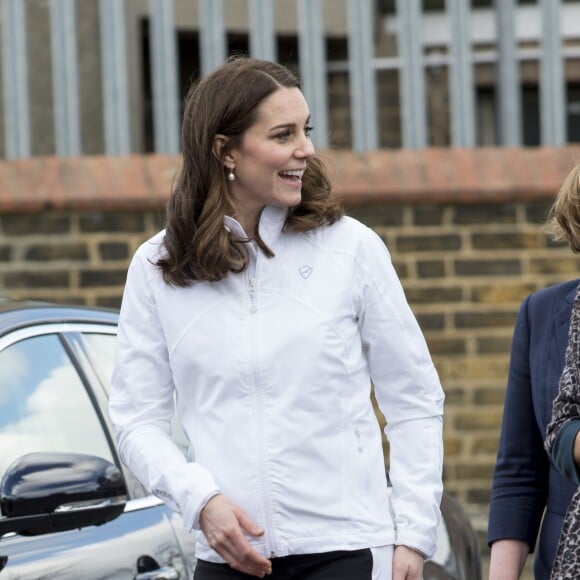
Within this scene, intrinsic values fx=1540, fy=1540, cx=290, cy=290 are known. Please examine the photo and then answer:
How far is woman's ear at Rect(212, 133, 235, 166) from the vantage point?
2.97m

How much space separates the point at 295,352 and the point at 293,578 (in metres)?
0.40

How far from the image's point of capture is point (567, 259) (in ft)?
26.4

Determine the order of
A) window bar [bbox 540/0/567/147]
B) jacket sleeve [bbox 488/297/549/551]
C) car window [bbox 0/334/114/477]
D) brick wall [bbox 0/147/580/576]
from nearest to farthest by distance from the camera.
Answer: jacket sleeve [bbox 488/297/549/551]
car window [bbox 0/334/114/477]
brick wall [bbox 0/147/580/576]
window bar [bbox 540/0/567/147]

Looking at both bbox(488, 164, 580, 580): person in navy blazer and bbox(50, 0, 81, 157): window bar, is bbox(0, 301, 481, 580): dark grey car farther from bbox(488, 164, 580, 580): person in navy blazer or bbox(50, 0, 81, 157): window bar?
bbox(50, 0, 81, 157): window bar

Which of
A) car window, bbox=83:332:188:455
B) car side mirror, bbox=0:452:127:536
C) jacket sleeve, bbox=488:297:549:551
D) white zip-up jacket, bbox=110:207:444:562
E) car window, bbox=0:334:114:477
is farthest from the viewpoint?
car window, bbox=83:332:188:455

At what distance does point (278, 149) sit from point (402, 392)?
20.2 inches

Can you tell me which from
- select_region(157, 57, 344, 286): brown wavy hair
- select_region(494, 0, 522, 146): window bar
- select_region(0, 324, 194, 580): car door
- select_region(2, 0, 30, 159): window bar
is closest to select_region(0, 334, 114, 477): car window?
select_region(0, 324, 194, 580): car door

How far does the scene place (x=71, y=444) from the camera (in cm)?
362

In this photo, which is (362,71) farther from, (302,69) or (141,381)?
(141,381)

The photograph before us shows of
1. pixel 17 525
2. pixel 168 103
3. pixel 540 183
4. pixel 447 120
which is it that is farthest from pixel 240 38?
pixel 17 525

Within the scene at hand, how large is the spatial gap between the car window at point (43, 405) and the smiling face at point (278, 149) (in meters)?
0.87

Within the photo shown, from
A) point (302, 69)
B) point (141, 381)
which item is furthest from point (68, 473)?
point (302, 69)

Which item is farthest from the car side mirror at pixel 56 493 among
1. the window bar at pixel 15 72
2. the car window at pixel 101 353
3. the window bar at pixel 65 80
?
the window bar at pixel 15 72

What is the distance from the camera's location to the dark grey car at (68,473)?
326 cm
